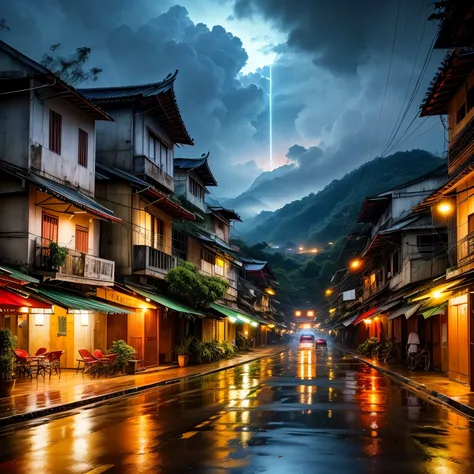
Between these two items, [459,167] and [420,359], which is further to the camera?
[420,359]

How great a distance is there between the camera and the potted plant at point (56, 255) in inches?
868

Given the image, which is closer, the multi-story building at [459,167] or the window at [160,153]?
the multi-story building at [459,167]

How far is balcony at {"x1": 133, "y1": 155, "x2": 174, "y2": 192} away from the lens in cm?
3281

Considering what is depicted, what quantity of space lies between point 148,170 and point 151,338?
9.12 metres

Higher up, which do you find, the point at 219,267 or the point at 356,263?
the point at 356,263

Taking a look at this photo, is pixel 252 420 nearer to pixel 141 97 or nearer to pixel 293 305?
pixel 141 97

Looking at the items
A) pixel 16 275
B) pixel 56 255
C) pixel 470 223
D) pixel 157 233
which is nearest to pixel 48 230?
pixel 56 255

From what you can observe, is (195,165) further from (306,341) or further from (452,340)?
(306,341)

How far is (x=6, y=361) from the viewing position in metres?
17.0

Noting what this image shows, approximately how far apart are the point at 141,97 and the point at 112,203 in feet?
20.1

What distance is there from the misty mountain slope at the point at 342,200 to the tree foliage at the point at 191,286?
80973 millimetres

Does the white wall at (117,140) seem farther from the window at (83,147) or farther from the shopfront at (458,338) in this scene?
the shopfront at (458,338)

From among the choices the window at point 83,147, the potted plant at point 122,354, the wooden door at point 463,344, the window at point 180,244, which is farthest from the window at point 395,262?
the window at point 83,147

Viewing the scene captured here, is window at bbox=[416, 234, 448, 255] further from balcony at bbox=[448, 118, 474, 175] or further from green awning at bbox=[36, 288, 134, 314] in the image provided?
green awning at bbox=[36, 288, 134, 314]
